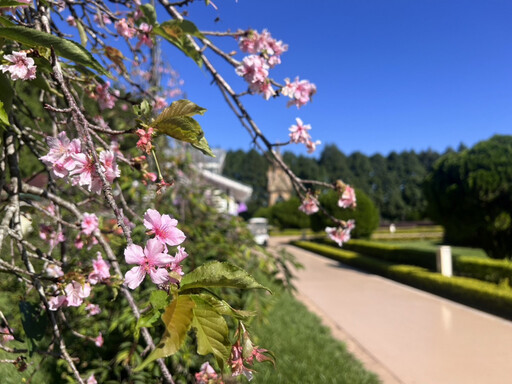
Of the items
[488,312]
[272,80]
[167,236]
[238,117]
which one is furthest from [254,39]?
[488,312]

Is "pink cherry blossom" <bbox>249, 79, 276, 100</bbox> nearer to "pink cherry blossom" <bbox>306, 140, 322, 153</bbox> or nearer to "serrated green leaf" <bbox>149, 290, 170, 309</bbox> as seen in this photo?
"pink cherry blossom" <bbox>306, 140, 322, 153</bbox>

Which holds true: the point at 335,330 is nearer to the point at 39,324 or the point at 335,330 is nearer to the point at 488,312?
the point at 488,312

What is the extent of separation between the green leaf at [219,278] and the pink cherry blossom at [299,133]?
110 centimetres

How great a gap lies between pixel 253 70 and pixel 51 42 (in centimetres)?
76

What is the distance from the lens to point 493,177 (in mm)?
7188

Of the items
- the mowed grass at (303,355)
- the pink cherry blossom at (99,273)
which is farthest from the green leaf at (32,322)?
the mowed grass at (303,355)

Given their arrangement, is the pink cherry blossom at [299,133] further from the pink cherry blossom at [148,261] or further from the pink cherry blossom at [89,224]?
the pink cherry blossom at [148,261]

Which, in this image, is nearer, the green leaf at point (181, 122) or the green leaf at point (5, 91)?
the green leaf at point (181, 122)

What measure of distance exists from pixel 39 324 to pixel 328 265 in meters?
11.4

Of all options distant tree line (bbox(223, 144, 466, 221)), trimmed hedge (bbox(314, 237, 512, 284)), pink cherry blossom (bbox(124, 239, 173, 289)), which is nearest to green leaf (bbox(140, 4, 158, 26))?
pink cherry blossom (bbox(124, 239, 173, 289))

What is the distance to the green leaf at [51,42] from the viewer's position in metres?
0.63

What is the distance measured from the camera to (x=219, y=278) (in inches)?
19.7

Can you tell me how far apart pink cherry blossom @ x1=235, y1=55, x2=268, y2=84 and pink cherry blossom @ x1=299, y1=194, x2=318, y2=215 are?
1.56 ft

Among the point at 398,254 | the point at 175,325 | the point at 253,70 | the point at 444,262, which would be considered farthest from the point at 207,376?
the point at 398,254
